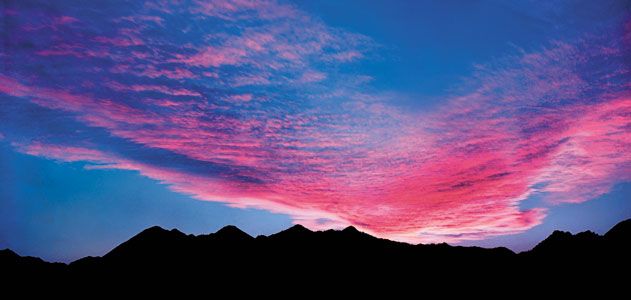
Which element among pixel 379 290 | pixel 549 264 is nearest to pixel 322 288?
pixel 379 290

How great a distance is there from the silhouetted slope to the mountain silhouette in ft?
0.46

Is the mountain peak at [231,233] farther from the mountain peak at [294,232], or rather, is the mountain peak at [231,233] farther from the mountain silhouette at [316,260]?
the mountain peak at [294,232]

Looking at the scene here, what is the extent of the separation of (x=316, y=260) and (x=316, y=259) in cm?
27

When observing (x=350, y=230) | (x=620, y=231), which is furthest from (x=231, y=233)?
(x=620, y=231)

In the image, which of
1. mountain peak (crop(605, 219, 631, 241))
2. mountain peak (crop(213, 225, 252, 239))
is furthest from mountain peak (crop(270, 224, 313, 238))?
mountain peak (crop(605, 219, 631, 241))

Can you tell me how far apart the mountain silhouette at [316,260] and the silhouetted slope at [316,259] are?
142 mm

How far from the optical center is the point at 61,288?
195ft

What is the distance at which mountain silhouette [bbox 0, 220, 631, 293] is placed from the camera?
63.1 m

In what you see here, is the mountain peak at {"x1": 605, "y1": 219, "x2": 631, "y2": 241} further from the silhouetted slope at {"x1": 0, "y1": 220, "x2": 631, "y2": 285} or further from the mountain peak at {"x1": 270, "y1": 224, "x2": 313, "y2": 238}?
the mountain peak at {"x1": 270, "y1": 224, "x2": 313, "y2": 238}

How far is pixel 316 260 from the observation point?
2817 inches

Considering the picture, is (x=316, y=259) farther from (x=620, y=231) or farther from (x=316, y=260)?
(x=620, y=231)

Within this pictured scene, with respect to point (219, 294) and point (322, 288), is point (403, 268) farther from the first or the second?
point (219, 294)

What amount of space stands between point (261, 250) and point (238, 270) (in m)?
7.34

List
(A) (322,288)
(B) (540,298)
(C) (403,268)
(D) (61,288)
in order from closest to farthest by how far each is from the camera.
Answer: (B) (540,298), (D) (61,288), (A) (322,288), (C) (403,268)
